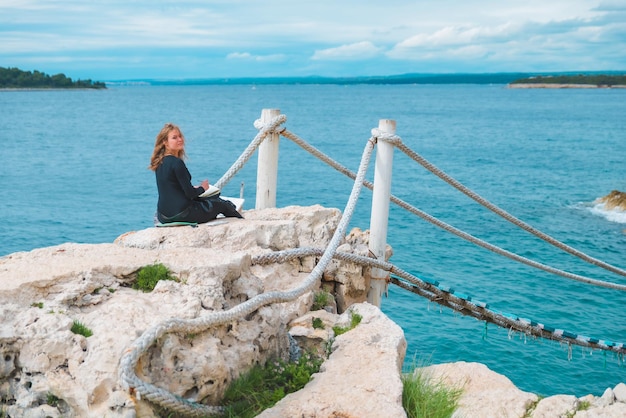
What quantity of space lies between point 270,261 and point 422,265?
1157 cm

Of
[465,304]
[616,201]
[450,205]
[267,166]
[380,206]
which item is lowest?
[450,205]

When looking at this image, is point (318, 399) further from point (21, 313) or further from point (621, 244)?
point (621, 244)

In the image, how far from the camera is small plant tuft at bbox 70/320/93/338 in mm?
4875

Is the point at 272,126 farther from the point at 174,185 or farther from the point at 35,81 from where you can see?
the point at 35,81

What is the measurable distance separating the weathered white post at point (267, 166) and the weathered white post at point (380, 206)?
1.29 m

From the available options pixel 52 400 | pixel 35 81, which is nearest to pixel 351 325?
pixel 52 400

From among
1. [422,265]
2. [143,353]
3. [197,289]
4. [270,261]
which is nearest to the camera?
[143,353]

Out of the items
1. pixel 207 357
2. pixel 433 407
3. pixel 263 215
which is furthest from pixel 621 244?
pixel 207 357

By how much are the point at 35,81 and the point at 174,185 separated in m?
176

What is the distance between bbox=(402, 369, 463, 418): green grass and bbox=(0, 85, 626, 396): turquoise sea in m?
3.32

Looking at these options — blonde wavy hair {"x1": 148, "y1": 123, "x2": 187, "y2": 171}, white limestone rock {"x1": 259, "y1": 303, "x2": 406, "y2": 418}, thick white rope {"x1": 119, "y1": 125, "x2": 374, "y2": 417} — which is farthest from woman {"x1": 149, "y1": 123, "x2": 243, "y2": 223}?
white limestone rock {"x1": 259, "y1": 303, "x2": 406, "y2": 418}

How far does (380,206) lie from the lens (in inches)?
332

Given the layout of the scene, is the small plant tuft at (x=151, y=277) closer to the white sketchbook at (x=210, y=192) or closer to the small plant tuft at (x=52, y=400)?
the small plant tuft at (x=52, y=400)

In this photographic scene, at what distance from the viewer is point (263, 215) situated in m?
8.38
